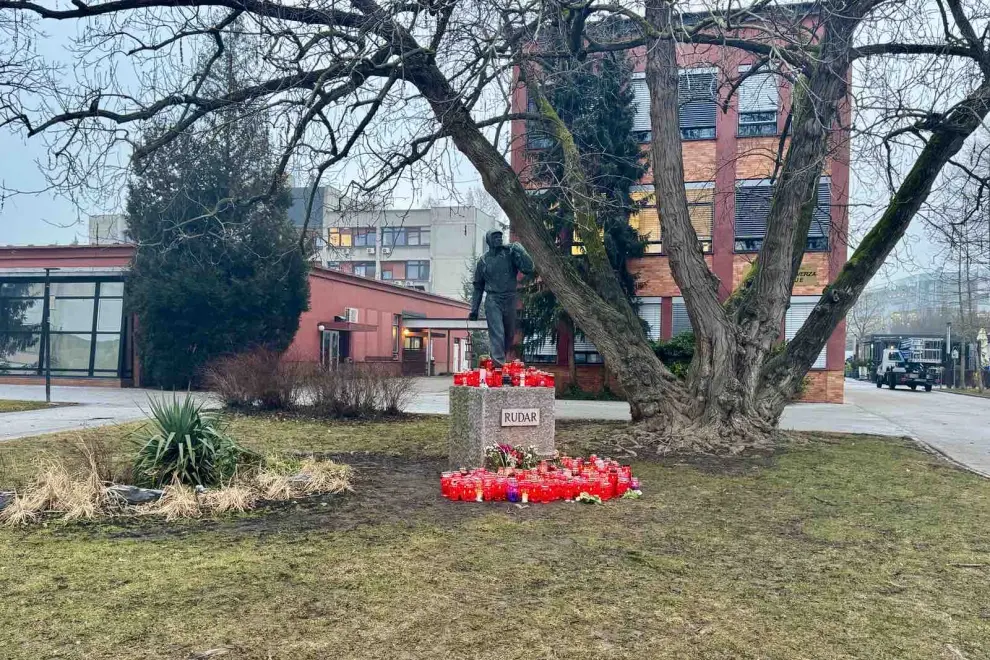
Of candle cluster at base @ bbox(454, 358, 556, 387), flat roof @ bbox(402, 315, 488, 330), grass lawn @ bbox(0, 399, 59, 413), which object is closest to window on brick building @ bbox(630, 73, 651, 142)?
flat roof @ bbox(402, 315, 488, 330)

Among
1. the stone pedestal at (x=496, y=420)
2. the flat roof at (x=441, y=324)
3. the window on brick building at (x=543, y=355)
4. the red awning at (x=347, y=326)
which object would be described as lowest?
the stone pedestal at (x=496, y=420)

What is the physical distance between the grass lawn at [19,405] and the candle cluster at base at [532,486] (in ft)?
39.2

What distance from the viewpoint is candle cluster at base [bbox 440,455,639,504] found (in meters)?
6.39

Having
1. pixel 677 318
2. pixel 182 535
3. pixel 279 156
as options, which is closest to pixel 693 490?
pixel 182 535

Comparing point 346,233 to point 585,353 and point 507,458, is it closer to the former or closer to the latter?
point 585,353

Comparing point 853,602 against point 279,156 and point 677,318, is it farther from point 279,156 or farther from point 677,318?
point 677,318

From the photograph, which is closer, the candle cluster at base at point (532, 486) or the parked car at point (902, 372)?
the candle cluster at base at point (532, 486)

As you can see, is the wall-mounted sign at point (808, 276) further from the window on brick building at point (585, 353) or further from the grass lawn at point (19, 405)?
the grass lawn at point (19, 405)

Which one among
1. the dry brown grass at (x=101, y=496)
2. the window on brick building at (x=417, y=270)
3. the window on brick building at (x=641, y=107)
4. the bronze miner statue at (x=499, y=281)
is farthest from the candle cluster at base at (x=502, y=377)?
the window on brick building at (x=417, y=270)

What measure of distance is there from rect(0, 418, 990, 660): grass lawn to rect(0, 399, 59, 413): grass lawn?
1110cm

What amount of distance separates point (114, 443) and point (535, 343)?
45.4 ft

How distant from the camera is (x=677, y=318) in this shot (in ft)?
74.5

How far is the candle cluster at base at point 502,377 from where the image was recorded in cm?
766

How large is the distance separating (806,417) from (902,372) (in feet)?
73.6
